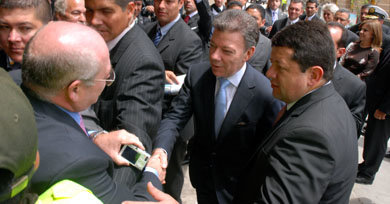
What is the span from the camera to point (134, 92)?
67.0 inches

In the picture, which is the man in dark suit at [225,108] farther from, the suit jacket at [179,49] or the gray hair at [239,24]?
the suit jacket at [179,49]

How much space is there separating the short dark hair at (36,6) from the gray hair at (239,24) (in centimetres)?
119

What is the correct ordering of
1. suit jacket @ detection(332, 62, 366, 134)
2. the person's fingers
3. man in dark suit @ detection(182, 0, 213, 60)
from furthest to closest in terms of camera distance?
man in dark suit @ detection(182, 0, 213, 60), suit jacket @ detection(332, 62, 366, 134), the person's fingers

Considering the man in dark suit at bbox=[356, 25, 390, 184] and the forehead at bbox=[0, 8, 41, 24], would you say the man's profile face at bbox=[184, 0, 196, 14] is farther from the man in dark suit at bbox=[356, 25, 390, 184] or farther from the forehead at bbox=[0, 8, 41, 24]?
the forehead at bbox=[0, 8, 41, 24]

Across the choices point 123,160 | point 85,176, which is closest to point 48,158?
point 85,176

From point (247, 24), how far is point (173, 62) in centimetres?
119

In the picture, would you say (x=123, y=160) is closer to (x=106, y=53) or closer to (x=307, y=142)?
(x=106, y=53)

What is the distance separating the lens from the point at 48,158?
957mm

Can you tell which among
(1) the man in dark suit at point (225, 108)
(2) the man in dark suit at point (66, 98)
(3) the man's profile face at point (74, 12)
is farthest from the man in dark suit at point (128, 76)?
(3) the man's profile face at point (74, 12)

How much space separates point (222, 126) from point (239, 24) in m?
0.71

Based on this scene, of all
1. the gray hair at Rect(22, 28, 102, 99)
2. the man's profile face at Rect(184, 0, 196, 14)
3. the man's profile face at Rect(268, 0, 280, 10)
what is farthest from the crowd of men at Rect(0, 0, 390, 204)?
the man's profile face at Rect(268, 0, 280, 10)

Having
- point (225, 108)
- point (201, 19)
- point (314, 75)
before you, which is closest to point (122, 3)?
point (225, 108)

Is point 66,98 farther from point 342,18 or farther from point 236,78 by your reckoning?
point 342,18

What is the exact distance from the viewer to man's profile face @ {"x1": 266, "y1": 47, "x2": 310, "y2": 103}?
1552 mm
